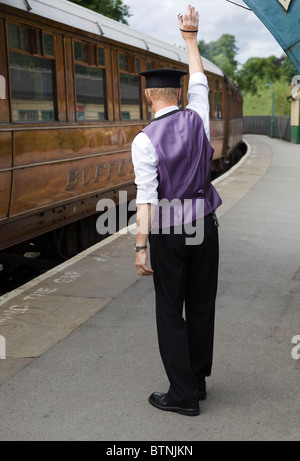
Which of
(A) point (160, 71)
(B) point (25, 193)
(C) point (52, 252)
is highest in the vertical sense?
(A) point (160, 71)

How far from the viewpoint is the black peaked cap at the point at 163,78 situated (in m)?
3.46

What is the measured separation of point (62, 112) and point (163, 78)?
4.52 metres

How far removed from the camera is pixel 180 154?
11.4 feet

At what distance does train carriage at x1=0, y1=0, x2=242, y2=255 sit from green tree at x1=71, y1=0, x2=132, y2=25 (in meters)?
11.9

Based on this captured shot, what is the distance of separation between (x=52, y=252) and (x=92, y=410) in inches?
200

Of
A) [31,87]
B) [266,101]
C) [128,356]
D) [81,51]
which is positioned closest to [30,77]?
[31,87]

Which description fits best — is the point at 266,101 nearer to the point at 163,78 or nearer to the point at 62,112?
the point at 62,112

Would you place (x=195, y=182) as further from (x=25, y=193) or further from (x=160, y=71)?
(x=25, y=193)

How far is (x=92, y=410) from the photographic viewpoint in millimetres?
3682

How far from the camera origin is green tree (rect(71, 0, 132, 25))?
70.6ft

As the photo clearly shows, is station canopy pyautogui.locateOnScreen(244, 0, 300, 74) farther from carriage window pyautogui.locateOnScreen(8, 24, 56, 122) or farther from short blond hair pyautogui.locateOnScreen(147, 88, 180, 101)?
carriage window pyautogui.locateOnScreen(8, 24, 56, 122)

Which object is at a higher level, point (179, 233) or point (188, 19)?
point (188, 19)
